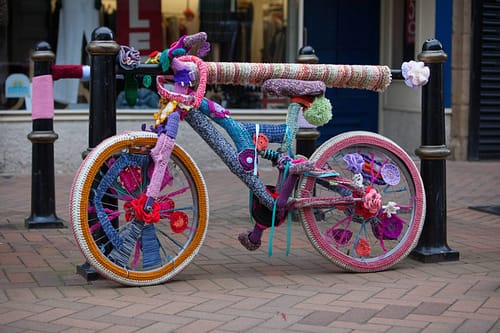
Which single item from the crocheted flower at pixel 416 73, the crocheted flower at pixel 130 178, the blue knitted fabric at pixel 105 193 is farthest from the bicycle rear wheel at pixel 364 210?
the blue knitted fabric at pixel 105 193

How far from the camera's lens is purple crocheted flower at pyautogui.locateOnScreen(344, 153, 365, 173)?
5.31 meters

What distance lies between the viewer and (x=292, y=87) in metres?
5.19

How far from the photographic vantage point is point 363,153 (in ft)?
17.8

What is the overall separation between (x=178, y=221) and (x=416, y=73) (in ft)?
5.46

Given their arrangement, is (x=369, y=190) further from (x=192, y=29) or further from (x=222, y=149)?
(x=192, y=29)

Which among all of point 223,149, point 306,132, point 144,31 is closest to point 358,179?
point 223,149

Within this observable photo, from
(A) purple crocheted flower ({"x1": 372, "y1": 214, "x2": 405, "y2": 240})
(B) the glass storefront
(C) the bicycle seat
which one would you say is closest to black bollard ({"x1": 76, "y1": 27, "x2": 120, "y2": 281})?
(C) the bicycle seat

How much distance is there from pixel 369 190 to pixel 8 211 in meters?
3.48

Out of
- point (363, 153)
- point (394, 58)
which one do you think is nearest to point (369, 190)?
point (363, 153)

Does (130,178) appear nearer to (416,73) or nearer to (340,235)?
(340,235)

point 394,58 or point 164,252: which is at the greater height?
point 394,58

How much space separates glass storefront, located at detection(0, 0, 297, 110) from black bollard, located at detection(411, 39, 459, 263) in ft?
16.3

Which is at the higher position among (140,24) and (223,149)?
(140,24)

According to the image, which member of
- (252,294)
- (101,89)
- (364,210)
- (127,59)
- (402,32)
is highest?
(402,32)
